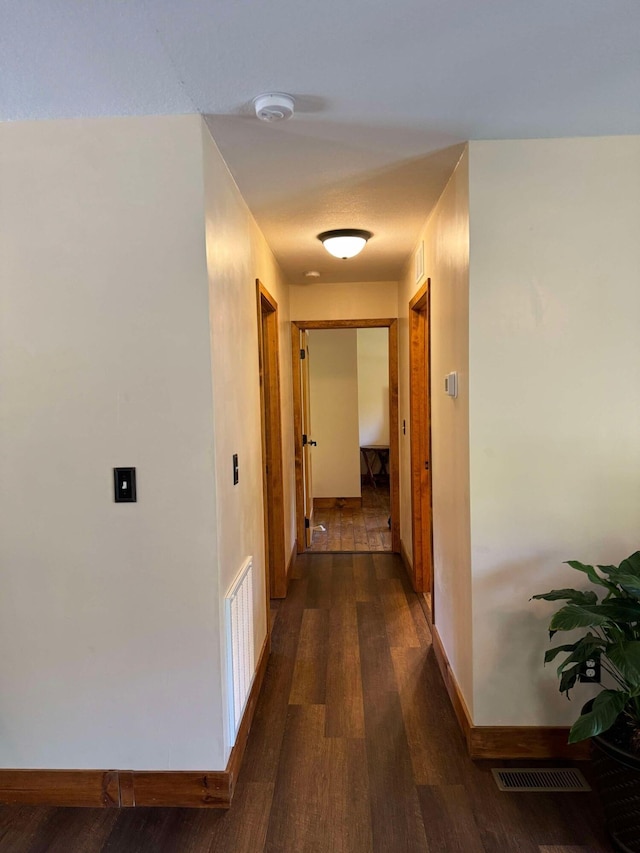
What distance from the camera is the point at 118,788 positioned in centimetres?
176

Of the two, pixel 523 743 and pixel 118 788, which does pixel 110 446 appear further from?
pixel 523 743

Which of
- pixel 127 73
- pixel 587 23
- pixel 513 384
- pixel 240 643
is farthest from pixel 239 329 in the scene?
pixel 587 23

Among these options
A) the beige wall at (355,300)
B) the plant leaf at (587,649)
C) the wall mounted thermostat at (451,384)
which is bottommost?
the plant leaf at (587,649)

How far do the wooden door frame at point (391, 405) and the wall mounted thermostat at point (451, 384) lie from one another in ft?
6.59

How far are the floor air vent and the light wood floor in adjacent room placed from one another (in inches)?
104

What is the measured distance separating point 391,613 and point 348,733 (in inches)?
45.4

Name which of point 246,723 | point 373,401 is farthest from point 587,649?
point 373,401

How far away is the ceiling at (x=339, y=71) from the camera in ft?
3.92

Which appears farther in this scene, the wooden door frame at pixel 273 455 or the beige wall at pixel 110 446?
the wooden door frame at pixel 273 455

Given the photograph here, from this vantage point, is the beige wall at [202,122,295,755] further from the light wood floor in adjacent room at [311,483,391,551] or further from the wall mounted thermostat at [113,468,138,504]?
the light wood floor in adjacent room at [311,483,391,551]

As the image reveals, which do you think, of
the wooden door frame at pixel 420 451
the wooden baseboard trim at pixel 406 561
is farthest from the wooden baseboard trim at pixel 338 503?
the wooden door frame at pixel 420 451

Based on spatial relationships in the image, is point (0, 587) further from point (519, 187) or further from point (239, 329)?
point (519, 187)

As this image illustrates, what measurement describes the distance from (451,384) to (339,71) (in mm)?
1251

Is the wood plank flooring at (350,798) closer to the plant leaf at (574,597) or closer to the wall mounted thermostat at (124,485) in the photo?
the plant leaf at (574,597)
